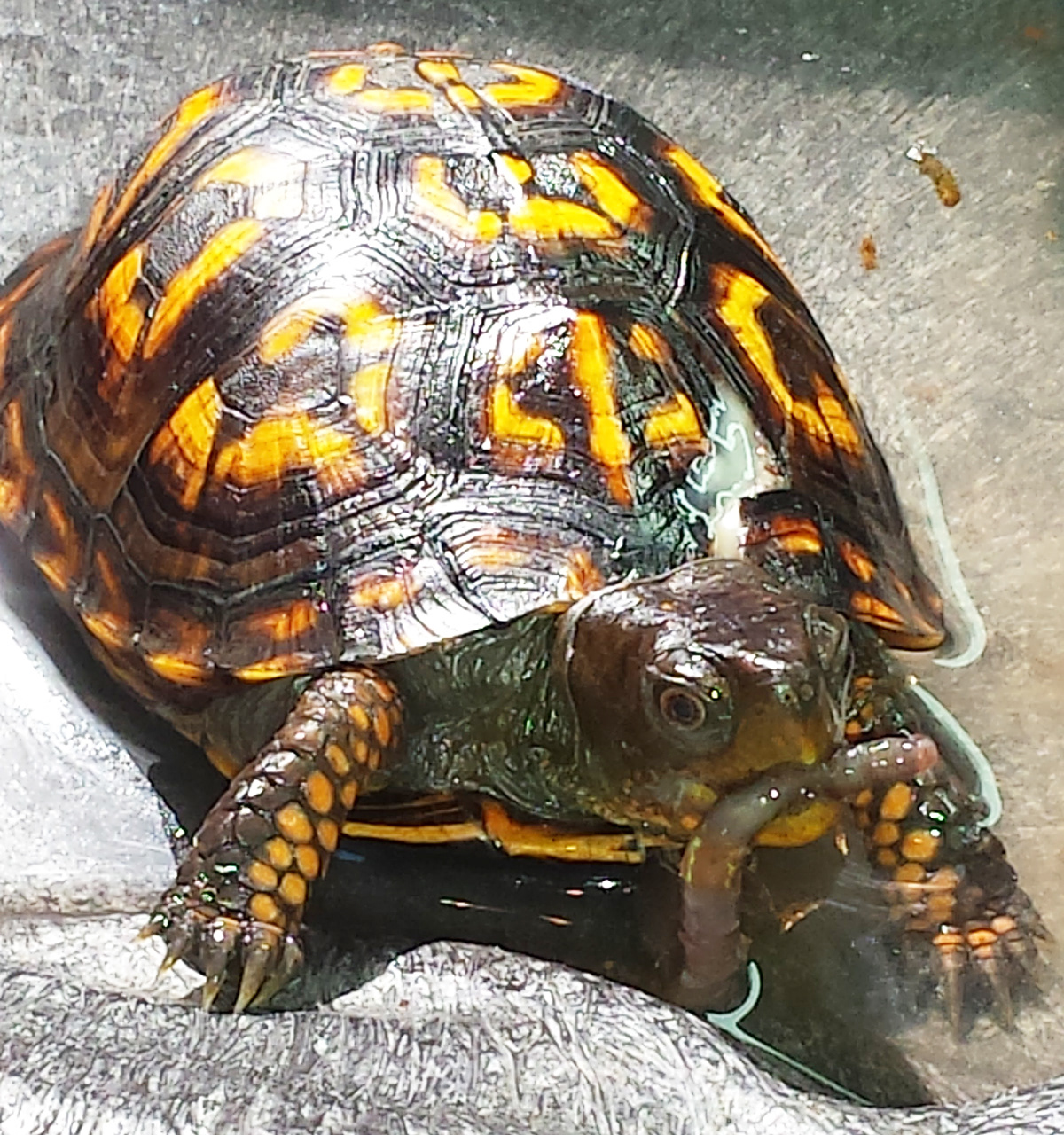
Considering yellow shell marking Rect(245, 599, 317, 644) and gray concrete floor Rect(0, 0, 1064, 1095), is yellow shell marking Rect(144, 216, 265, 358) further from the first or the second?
gray concrete floor Rect(0, 0, 1064, 1095)

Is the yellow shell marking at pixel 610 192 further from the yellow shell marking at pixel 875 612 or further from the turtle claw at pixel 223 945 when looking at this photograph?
the turtle claw at pixel 223 945

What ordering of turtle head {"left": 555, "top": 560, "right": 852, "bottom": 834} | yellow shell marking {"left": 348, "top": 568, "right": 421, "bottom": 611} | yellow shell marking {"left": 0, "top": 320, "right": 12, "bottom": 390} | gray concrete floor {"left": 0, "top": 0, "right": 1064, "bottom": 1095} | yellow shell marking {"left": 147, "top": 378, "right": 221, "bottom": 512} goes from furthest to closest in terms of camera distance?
gray concrete floor {"left": 0, "top": 0, "right": 1064, "bottom": 1095} → yellow shell marking {"left": 0, "top": 320, "right": 12, "bottom": 390} → yellow shell marking {"left": 147, "top": 378, "right": 221, "bottom": 512} → yellow shell marking {"left": 348, "top": 568, "right": 421, "bottom": 611} → turtle head {"left": 555, "top": 560, "right": 852, "bottom": 834}

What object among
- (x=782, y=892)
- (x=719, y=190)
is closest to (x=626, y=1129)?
(x=782, y=892)

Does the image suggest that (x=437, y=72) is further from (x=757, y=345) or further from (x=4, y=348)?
(x=4, y=348)

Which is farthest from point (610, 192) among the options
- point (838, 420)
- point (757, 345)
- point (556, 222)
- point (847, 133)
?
point (847, 133)

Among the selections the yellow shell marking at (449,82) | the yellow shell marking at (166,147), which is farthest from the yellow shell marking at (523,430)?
the yellow shell marking at (166,147)

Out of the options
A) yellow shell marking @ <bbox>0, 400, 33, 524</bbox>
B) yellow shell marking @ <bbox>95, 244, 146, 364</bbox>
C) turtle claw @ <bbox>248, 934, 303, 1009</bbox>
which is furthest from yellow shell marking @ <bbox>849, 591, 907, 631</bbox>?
yellow shell marking @ <bbox>0, 400, 33, 524</bbox>

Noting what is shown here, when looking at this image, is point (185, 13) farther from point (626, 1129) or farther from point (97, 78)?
point (626, 1129)
